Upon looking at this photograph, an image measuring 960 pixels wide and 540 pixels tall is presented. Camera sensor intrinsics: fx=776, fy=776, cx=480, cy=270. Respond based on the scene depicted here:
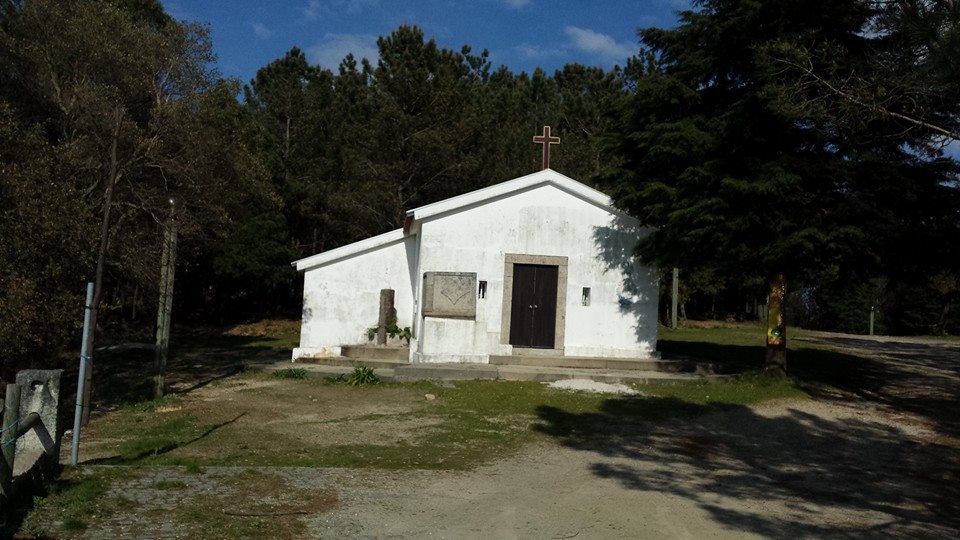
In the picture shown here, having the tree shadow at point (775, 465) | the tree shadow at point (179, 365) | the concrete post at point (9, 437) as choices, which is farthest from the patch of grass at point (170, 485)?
the tree shadow at point (179, 365)

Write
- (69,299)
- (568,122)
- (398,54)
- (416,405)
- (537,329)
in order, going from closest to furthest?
(69,299)
(416,405)
(537,329)
(398,54)
(568,122)

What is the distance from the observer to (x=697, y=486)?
7.73 metres

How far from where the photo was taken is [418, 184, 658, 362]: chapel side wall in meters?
16.7

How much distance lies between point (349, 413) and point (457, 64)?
19980 mm

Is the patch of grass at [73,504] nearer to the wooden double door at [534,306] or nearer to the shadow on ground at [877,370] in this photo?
the wooden double door at [534,306]

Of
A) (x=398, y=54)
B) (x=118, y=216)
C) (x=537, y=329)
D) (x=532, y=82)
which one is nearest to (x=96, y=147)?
(x=118, y=216)

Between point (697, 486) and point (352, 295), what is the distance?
1206 cm

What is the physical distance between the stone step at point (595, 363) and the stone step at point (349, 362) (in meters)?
2.10

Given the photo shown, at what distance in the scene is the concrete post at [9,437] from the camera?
579 centimetres

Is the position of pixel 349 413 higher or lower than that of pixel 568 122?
lower

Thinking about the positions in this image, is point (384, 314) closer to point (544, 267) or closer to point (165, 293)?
point (544, 267)

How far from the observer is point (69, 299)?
11.5m

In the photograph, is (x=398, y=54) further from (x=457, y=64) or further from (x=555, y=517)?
(x=555, y=517)

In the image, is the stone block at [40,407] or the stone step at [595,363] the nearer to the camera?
the stone block at [40,407]
